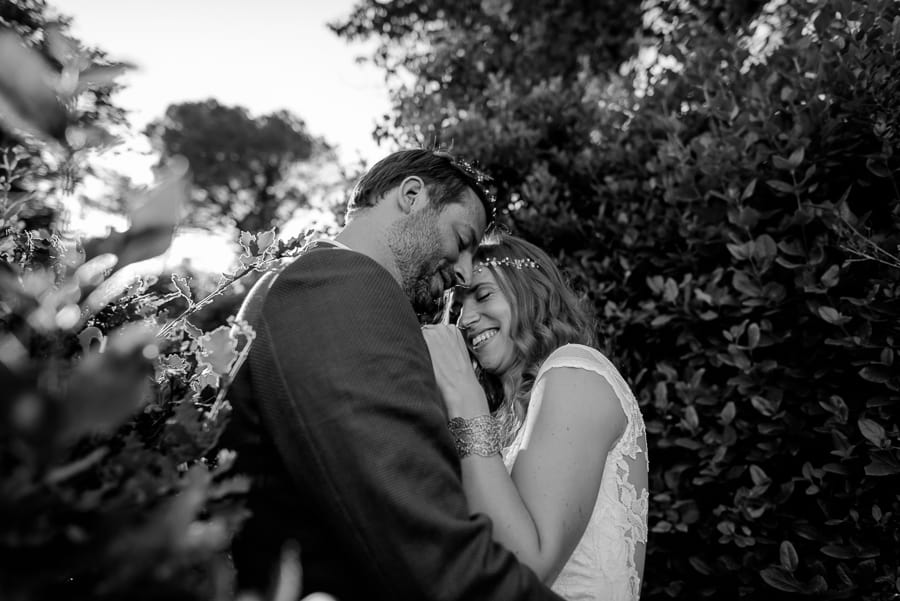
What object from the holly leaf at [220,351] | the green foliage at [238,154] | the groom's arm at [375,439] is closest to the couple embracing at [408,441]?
the groom's arm at [375,439]

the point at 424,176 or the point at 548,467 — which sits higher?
the point at 424,176

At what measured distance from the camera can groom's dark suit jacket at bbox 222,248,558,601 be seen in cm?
122

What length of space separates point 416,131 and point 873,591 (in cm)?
393

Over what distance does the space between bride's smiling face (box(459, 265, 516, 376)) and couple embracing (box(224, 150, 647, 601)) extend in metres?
0.78

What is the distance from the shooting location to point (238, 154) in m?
35.1

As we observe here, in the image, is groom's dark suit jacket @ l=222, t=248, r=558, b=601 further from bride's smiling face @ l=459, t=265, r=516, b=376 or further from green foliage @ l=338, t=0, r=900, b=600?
green foliage @ l=338, t=0, r=900, b=600

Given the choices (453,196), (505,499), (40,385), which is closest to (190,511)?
(40,385)

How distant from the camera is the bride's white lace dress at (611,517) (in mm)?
2074

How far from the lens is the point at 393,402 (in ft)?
4.23

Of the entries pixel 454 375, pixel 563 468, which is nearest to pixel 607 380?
pixel 563 468

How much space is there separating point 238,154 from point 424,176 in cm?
3582

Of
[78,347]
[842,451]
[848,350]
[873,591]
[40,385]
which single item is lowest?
[873,591]

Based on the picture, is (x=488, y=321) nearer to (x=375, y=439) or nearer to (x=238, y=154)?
(x=375, y=439)

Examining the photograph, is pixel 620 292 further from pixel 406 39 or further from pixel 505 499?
pixel 406 39
